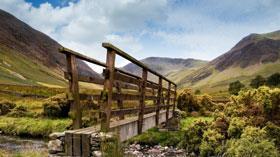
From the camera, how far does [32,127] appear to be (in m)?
30.5

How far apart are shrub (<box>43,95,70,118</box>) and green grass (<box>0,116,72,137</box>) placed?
2.06 m

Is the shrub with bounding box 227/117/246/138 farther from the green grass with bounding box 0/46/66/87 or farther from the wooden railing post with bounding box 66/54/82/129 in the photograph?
the green grass with bounding box 0/46/66/87

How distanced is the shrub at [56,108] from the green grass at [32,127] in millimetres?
Answer: 2056

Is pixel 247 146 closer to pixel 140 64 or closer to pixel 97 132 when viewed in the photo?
pixel 140 64

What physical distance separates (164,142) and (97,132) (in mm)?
15839

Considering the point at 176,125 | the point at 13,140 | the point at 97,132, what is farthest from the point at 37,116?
the point at 97,132

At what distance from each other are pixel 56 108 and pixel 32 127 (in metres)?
4.55

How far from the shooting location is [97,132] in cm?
883

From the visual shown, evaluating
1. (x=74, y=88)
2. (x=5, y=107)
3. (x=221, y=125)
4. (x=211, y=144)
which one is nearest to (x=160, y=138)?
(x=221, y=125)

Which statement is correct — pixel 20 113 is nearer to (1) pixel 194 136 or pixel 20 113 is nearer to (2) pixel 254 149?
(1) pixel 194 136

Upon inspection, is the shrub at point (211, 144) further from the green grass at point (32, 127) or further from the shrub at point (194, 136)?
the green grass at point (32, 127)

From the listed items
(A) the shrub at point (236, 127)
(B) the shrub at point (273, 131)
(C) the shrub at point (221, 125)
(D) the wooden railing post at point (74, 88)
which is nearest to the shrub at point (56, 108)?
(C) the shrub at point (221, 125)

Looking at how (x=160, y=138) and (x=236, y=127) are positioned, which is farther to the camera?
(x=160, y=138)

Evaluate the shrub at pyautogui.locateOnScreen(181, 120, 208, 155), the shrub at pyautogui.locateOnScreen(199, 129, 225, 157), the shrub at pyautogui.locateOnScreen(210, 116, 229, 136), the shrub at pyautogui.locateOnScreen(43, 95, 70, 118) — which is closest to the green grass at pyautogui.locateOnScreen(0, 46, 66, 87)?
the shrub at pyautogui.locateOnScreen(43, 95, 70, 118)
